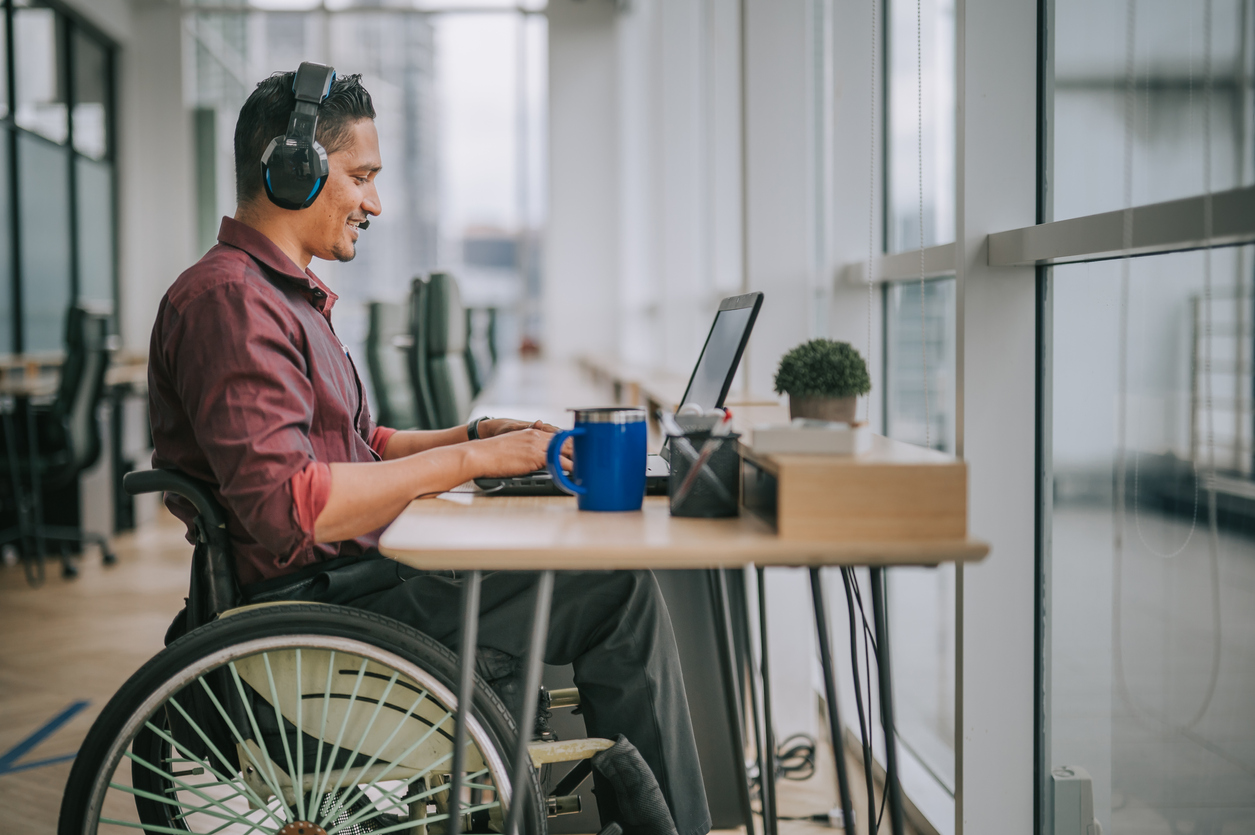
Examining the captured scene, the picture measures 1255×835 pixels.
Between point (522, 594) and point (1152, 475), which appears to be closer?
point (1152, 475)

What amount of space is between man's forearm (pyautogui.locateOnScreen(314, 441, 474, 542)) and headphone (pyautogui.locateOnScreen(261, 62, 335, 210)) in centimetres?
41

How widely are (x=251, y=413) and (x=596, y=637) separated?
54 centimetres

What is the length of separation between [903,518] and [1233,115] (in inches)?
21.1

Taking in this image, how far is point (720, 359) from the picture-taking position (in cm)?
146

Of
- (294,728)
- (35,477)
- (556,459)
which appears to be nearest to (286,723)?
(294,728)

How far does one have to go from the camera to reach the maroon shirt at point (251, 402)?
116cm

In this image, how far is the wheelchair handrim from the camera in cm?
112

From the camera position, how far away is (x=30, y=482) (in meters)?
4.40

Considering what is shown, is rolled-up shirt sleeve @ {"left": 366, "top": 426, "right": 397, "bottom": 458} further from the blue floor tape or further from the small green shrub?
the blue floor tape

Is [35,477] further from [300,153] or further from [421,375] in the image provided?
[300,153]

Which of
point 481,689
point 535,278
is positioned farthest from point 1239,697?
point 535,278

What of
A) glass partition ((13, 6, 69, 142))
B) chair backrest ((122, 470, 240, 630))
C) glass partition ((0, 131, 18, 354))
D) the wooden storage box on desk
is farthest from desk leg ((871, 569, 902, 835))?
glass partition ((13, 6, 69, 142))

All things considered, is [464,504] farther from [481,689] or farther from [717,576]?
[717,576]

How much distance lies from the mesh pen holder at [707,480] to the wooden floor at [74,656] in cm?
109
